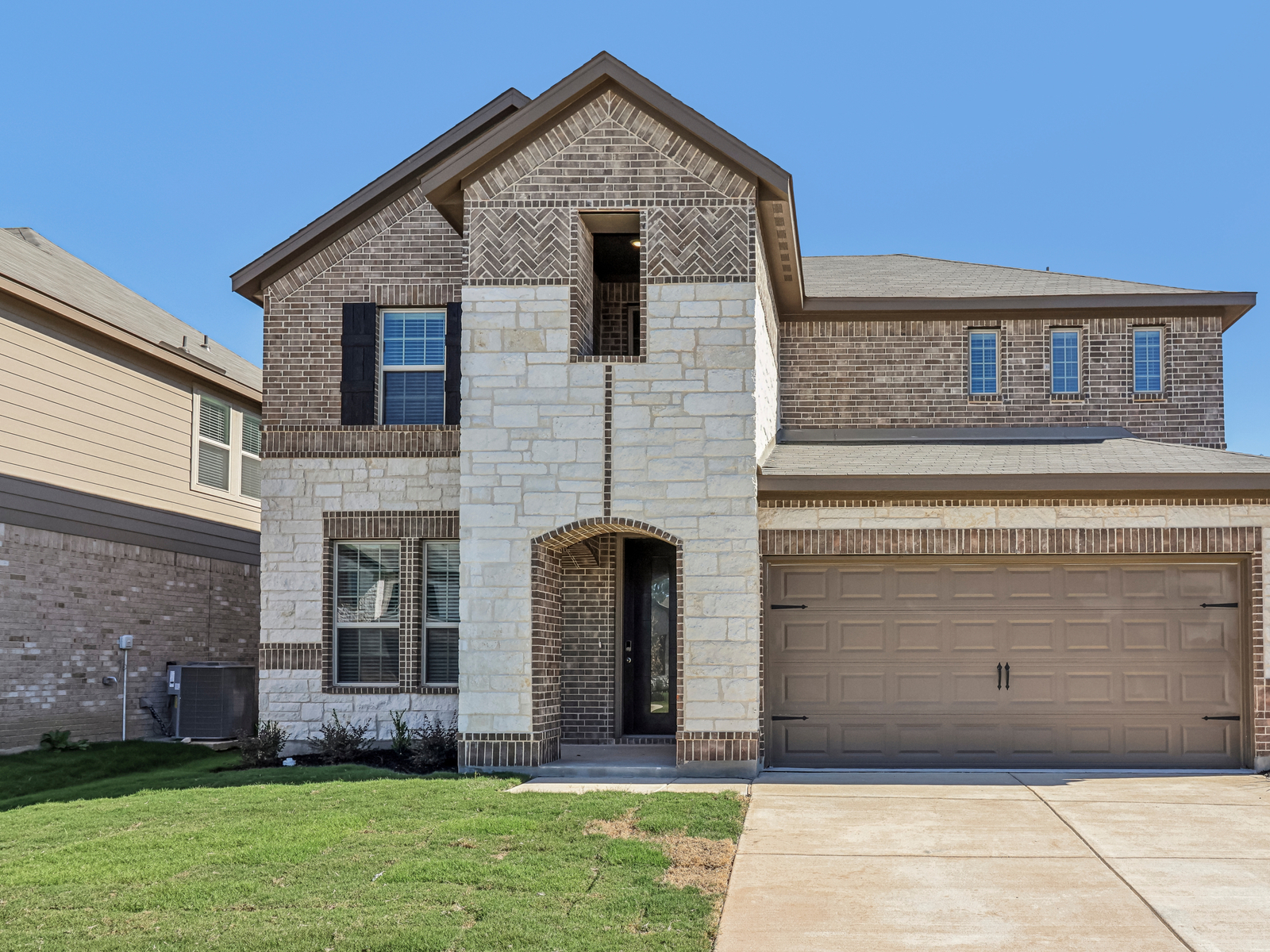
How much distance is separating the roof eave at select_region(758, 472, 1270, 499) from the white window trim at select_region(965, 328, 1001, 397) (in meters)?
3.60

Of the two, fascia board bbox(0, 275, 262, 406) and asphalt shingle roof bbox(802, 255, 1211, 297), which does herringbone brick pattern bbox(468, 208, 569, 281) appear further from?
fascia board bbox(0, 275, 262, 406)

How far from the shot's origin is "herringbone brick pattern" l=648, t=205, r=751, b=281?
12383mm

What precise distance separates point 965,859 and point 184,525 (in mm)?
13363

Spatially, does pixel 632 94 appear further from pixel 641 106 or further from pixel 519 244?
pixel 519 244

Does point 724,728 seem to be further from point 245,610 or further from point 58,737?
point 245,610

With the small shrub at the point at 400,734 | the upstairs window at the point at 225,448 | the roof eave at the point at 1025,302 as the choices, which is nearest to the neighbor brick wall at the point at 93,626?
the upstairs window at the point at 225,448

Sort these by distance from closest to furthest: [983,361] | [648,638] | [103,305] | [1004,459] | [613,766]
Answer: [613,766] < [1004,459] < [648,638] < [983,361] < [103,305]

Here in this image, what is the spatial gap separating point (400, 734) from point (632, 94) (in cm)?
767

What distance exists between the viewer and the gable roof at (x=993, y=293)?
1559 cm

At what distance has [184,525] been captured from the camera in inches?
699

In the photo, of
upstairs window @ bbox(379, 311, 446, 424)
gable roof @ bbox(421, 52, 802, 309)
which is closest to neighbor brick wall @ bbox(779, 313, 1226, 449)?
gable roof @ bbox(421, 52, 802, 309)

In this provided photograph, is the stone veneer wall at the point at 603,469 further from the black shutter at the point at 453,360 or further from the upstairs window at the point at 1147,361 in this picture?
the upstairs window at the point at 1147,361

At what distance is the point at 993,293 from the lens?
15.9m

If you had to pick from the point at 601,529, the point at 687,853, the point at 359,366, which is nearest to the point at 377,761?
the point at 601,529
